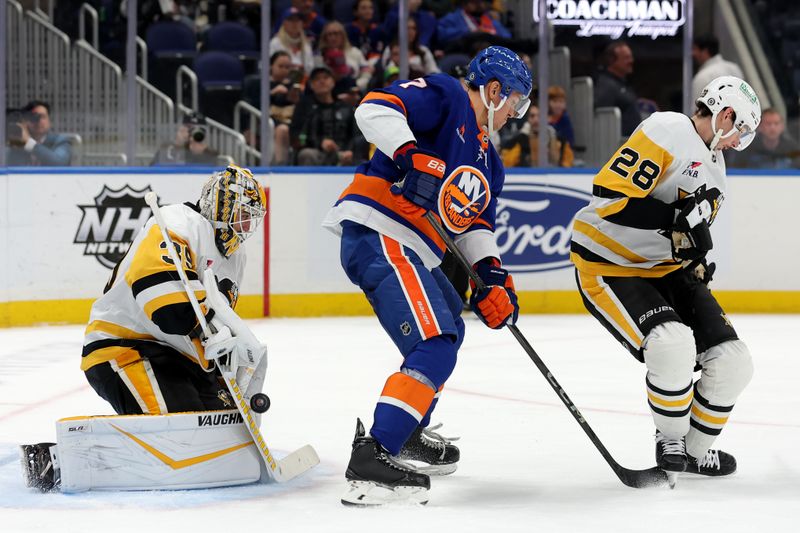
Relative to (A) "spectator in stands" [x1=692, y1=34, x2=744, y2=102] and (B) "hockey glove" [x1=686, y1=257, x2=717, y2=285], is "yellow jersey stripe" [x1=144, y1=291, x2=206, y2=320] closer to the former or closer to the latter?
(B) "hockey glove" [x1=686, y1=257, x2=717, y2=285]

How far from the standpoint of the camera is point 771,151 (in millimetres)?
8164

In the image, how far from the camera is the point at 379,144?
3312 mm

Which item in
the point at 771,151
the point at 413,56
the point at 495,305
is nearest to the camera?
the point at 495,305

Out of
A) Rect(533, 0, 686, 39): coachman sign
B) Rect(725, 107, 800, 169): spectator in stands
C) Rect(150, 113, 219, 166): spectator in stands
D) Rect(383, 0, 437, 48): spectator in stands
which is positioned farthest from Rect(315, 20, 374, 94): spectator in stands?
Rect(725, 107, 800, 169): spectator in stands

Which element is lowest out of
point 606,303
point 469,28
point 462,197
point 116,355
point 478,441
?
point 478,441

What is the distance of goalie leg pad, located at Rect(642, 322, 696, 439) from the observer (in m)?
3.49

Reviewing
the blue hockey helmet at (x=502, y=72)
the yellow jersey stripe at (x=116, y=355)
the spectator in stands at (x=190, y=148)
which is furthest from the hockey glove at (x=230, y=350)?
the spectator in stands at (x=190, y=148)

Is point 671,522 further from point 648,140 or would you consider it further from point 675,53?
point 675,53

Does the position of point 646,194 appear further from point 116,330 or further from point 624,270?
point 116,330

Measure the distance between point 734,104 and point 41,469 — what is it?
2010 millimetres

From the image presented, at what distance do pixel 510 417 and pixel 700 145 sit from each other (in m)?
1.39

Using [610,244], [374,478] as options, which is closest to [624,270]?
[610,244]

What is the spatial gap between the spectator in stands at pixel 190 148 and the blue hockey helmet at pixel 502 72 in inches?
164

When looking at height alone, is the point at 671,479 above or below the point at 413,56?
below
